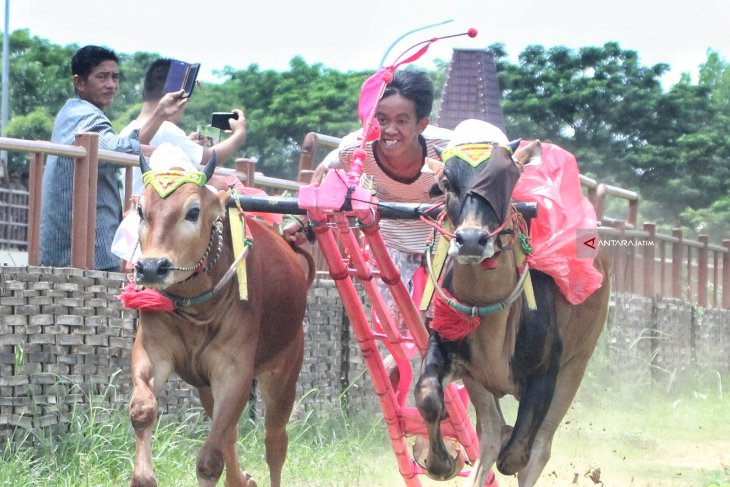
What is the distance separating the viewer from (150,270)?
5555 millimetres

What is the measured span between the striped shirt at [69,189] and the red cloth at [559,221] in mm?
2600

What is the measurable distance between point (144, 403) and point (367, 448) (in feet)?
13.6

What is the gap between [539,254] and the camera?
5980 millimetres

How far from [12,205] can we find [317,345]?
99.9 inches

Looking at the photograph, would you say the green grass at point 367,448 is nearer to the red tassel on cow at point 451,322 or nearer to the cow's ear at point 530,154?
the red tassel on cow at point 451,322

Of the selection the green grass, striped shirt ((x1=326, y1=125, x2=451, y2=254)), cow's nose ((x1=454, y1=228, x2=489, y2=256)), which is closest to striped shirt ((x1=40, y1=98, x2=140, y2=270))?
the green grass

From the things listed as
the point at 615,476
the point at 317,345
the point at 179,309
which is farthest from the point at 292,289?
the point at 615,476

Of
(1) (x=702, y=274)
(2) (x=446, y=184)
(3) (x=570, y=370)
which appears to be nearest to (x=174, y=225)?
(2) (x=446, y=184)

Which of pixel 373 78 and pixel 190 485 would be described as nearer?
pixel 373 78

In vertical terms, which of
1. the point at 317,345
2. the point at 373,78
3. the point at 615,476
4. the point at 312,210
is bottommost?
the point at 615,476

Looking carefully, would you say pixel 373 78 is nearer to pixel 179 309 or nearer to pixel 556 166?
pixel 556 166

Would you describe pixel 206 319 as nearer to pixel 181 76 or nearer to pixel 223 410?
pixel 223 410

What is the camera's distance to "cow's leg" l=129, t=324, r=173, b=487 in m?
5.56

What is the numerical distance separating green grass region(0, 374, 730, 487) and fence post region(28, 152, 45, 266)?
0.99 metres
